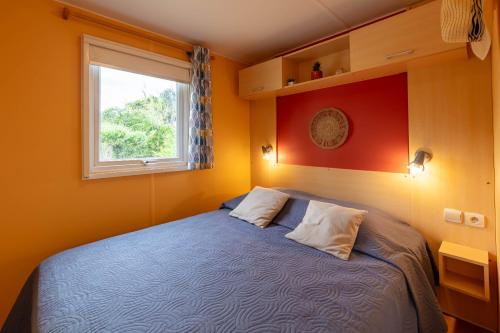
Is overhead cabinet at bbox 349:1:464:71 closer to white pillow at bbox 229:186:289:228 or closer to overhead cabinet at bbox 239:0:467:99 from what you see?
overhead cabinet at bbox 239:0:467:99

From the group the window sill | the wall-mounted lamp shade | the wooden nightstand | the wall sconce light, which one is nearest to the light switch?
the wooden nightstand

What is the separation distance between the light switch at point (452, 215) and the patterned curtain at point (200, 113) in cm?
211

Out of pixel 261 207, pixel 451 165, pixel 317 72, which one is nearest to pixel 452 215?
pixel 451 165

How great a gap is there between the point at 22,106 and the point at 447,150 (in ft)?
10.1

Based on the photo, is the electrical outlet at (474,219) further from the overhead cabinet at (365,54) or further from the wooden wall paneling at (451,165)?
the overhead cabinet at (365,54)

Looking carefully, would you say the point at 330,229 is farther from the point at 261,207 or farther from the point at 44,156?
the point at 44,156

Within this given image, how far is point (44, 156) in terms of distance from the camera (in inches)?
70.1

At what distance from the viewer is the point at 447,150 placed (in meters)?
1.76

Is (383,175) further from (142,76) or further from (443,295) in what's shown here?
(142,76)

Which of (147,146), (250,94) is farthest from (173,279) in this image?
(250,94)

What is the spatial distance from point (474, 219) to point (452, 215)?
12cm

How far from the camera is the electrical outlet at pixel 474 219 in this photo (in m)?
1.64

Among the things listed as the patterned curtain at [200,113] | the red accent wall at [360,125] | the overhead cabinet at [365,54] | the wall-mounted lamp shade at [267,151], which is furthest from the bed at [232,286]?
the wall-mounted lamp shade at [267,151]

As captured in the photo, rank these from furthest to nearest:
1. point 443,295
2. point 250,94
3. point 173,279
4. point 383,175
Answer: point 250,94 < point 383,175 < point 443,295 < point 173,279
